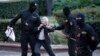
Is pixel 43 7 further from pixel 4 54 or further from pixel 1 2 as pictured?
pixel 4 54

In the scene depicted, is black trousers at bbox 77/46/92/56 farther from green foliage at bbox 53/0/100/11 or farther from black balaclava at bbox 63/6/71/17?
green foliage at bbox 53/0/100/11

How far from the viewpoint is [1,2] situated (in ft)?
58.5

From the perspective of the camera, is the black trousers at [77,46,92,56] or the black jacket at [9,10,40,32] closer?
the black trousers at [77,46,92,56]

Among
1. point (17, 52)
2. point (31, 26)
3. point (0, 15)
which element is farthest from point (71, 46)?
point (0, 15)

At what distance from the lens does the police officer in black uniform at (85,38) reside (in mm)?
9508

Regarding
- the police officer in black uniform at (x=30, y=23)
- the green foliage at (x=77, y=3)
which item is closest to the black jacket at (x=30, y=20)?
the police officer in black uniform at (x=30, y=23)

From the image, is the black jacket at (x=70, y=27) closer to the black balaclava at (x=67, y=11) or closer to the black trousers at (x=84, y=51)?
the black balaclava at (x=67, y=11)

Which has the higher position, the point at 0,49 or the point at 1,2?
the point at 1,2

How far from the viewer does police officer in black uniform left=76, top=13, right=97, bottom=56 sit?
31.2ft

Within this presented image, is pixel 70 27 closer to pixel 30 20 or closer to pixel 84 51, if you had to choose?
pixel 30 20

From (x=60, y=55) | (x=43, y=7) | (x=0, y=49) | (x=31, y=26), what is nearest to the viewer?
(x=31, y=26)

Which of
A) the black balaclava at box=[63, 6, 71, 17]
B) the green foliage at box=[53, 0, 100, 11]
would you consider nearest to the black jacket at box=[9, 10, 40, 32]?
the black balaclava at box=[63, 6, 71, 17]

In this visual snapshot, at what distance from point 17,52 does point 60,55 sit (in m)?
1.78

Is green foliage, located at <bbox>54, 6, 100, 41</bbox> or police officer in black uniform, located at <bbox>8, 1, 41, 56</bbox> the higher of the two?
police officer in black uniform, located at <bbox>8, 1, 41, 56</bbox>
